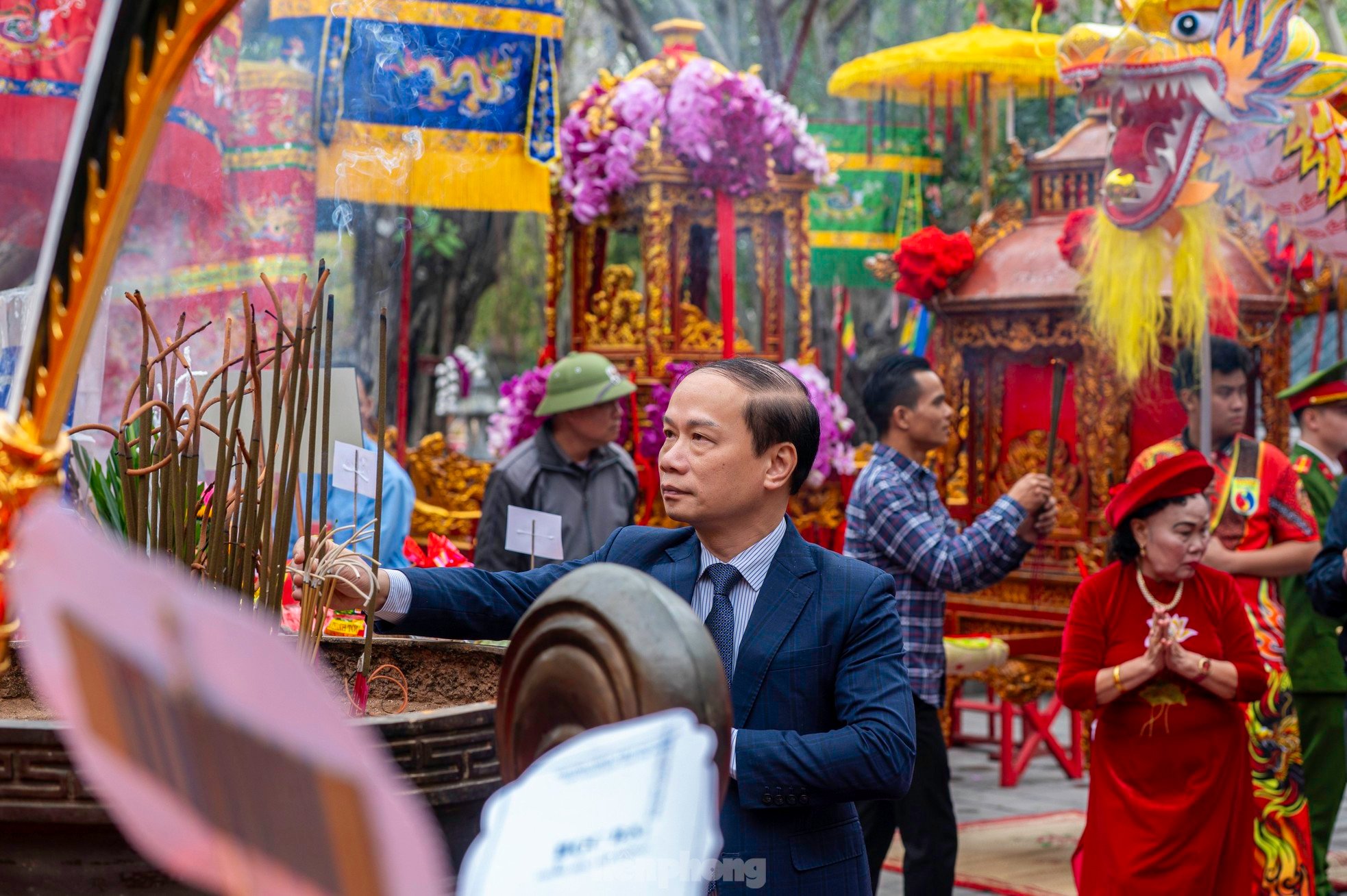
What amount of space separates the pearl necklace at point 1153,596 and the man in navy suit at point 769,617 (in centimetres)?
168

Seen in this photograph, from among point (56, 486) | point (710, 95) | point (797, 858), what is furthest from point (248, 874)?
point (710, 95)

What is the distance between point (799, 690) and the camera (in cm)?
181

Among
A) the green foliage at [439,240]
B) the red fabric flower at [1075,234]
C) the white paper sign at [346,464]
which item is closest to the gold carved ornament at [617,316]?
the red fabric flower at [1075,234]

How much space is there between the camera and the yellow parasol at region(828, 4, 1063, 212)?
7684mm

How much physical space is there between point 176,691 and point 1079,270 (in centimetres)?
487

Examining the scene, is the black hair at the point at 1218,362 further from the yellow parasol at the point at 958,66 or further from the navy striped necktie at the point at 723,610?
the yellow parasol at the point at 958,66

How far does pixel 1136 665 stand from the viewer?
325cm

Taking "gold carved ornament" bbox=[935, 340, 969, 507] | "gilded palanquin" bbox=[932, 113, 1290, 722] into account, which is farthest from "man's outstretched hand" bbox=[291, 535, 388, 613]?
"gold carved ornament" bbox=[935, 340, 969, 507]

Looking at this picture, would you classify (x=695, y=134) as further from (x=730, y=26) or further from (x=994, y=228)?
(x=730, y=26)

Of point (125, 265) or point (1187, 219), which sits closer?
point (125, 265)

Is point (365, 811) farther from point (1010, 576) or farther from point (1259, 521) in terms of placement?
point (1010, 576)

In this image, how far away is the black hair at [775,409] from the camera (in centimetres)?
189

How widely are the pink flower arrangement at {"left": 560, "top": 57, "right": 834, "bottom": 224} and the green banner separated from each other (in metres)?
2.93

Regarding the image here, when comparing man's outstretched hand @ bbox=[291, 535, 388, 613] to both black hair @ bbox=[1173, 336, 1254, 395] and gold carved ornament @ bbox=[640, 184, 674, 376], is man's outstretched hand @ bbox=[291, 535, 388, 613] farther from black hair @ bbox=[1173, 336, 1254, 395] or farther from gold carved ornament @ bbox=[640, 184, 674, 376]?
gold carved ornament @ bbox=[640, 184, 674, 376]
